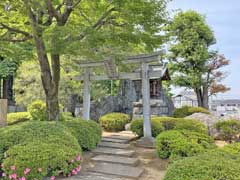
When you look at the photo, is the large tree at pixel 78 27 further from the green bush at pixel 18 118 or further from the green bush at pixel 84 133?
the green bush at pixel 18 118

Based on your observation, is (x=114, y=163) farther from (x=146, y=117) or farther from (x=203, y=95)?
(x=203, y=95)

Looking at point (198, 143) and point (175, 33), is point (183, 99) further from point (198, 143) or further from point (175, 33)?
point (198, 143)

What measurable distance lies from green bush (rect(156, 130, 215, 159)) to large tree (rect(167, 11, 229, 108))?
9894 millimetres

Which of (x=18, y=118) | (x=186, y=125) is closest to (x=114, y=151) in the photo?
(x=186, y=125)

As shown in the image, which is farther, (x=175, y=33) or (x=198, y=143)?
(x=175, y=33)

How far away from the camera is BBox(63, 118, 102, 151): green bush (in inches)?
250

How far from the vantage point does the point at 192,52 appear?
1538 cm

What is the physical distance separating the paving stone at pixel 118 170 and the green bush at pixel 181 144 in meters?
0.91

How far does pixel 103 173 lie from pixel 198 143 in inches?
98.7

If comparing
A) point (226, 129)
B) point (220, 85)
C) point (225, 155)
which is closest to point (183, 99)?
point (220, 85)

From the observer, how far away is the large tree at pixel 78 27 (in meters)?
5.98

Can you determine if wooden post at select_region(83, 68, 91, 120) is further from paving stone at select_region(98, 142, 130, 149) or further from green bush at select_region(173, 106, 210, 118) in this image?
green bush at select_region(173, 106, 210, 118)

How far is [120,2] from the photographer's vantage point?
5.94 m

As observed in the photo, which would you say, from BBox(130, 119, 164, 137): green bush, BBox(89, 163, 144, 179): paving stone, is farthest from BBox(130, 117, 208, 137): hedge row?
BBox(89, 163, 144, 179): paving stone
